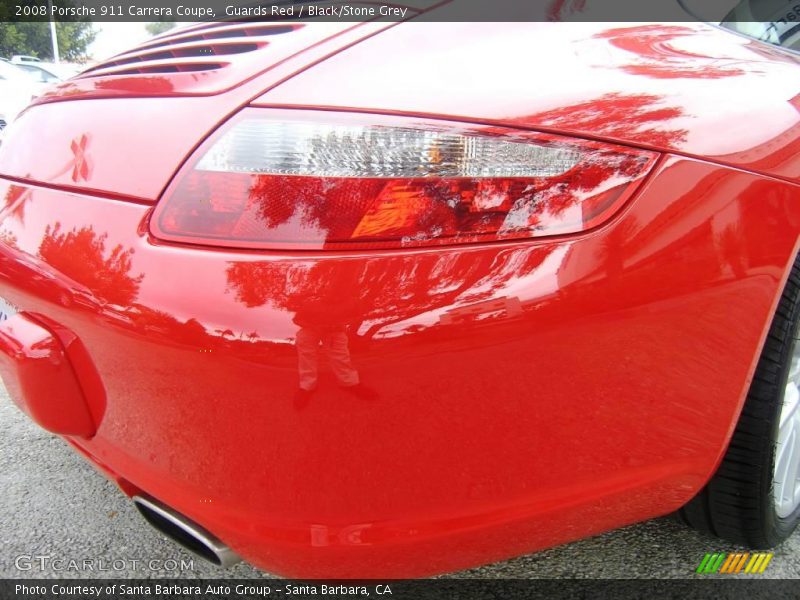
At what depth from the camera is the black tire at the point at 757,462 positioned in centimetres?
131

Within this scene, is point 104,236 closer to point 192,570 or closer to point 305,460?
point 305,460

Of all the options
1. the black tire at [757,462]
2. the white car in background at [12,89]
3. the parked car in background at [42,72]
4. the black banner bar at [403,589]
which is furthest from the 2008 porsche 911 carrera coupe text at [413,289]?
the parked car in background at [42,72]

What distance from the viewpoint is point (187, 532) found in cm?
114

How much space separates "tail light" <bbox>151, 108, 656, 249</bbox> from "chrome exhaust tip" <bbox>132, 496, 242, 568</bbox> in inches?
20.5

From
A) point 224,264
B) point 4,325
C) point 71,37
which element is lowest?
point 4,325

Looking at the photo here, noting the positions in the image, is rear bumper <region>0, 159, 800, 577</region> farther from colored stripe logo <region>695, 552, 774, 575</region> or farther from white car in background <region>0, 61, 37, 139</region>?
white car in background <region>0, 61, 37, 139</region>

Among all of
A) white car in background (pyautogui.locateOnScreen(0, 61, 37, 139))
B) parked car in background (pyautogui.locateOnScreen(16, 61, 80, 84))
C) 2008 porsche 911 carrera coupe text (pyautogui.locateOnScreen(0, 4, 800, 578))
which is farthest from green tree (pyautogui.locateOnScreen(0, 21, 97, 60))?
2008 porsche 911 carrera coupe text (pyautogui.locateOnScreen(0, 4, 800, 578))

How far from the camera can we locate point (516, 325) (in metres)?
0.93

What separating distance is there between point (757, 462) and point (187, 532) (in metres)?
1.21

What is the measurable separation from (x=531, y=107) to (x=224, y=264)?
1.81 ft

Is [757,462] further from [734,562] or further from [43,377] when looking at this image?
[43,377]

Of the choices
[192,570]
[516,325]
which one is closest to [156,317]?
[516,325]

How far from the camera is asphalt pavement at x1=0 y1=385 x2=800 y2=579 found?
1.58 meters

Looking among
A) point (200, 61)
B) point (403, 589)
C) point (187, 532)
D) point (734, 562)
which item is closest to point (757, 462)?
point (734, 562)
